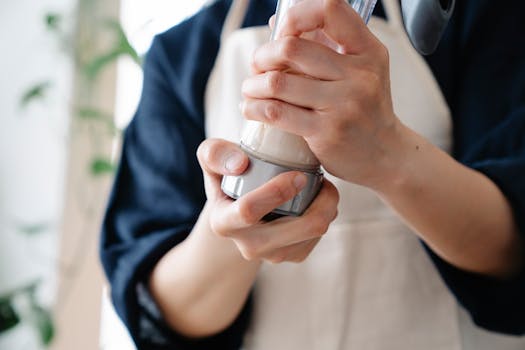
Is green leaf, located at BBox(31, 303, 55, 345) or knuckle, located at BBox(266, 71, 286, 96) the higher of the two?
knuckle, located at BBox(266, 71, 286, 96)

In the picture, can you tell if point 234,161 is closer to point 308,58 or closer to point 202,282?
point 308,58

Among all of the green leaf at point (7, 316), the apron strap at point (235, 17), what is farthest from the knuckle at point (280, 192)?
the green leaf at point (7, 316)

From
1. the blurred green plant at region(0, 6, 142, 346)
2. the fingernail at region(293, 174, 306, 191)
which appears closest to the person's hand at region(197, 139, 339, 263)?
the fingernail at region(293, 174, 306, 191)


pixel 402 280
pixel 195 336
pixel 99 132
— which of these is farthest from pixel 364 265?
pixel 99 132

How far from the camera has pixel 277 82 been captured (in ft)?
0.88

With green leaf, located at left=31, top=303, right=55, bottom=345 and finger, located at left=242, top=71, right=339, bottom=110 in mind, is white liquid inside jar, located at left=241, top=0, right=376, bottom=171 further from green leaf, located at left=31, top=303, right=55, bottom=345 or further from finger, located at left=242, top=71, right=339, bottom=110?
green leaf, located at left=31, top=303, right=55, bottom=345

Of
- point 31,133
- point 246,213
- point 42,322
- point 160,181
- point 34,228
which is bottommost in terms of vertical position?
point 42,322

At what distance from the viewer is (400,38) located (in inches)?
19.7

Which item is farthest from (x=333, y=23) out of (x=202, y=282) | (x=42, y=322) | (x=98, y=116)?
(x=42, y=322)

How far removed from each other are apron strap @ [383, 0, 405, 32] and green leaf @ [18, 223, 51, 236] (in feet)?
1.98

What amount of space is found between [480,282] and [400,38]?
220 mm

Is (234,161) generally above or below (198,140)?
above

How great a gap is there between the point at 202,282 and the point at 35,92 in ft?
1.71

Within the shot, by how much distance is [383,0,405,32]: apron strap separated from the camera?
20.0 inches
